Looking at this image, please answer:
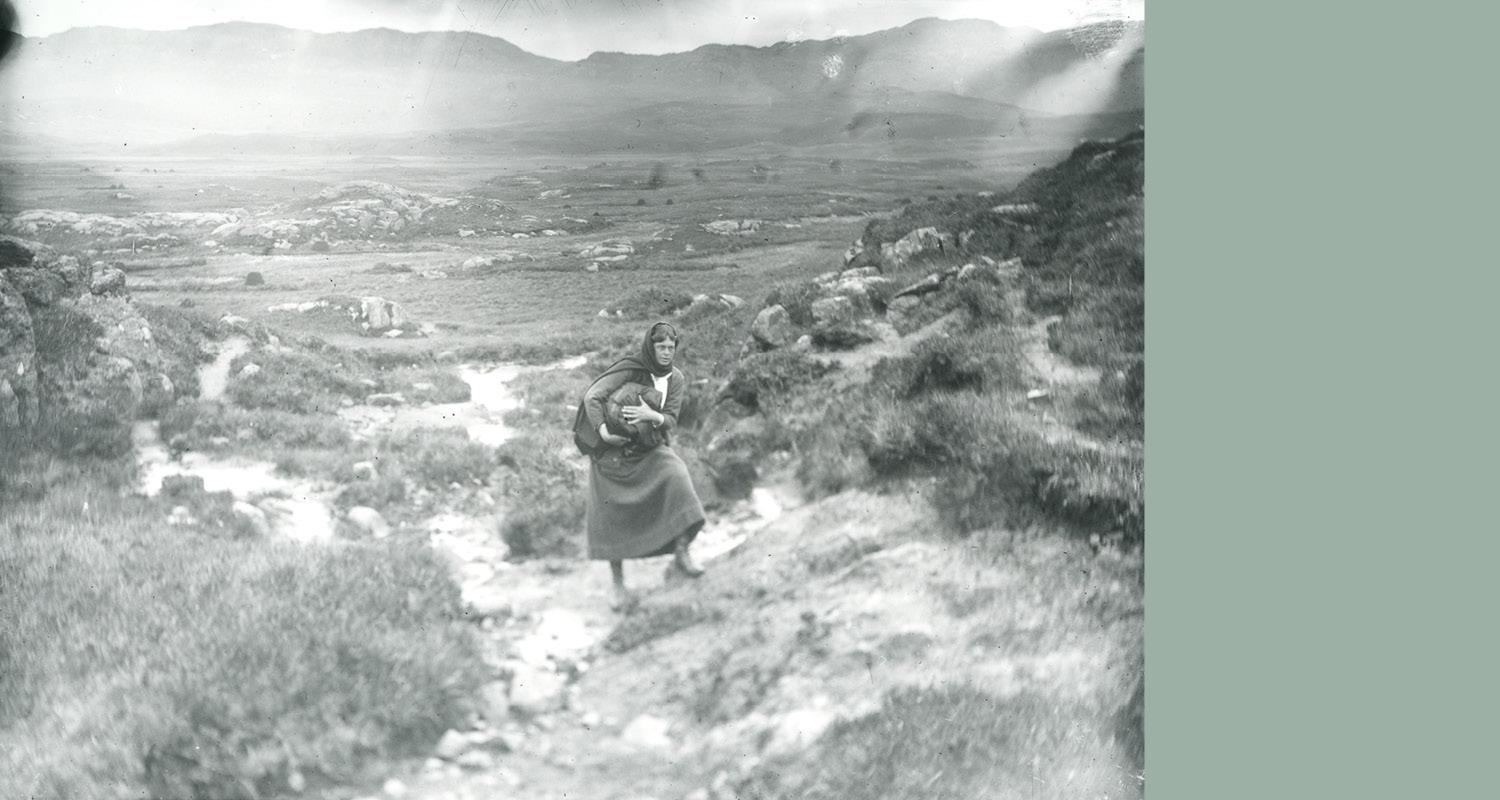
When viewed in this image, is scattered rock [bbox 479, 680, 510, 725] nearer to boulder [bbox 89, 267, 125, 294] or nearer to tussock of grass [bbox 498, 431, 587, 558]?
tussock of grass [bbox 498, 431, 587, 558]

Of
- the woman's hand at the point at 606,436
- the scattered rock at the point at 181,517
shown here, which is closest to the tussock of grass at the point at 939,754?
the woman's hand at the point at 606,436

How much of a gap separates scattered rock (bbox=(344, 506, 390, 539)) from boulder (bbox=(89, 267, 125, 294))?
185 centimetres

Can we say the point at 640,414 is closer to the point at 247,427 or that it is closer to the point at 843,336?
the point at 843,336

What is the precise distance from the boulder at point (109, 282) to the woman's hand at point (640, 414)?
2.89 metres

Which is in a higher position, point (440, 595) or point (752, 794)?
point (440, 595)

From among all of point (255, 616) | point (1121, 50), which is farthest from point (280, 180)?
point (1121, 50)

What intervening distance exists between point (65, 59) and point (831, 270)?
459 cm

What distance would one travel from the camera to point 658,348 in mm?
6977

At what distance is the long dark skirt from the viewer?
23.0ft

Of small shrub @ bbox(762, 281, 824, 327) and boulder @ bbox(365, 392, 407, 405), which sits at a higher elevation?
small shrub @ bbox(762, 281, 824, 327)

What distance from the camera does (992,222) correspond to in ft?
25.5

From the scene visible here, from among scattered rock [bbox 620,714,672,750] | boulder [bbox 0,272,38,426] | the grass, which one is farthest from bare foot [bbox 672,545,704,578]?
boulder [bbox 0,272,38,426]

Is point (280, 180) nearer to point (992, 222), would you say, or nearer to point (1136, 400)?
point (992, 222)

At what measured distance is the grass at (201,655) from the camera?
6.22 meters
